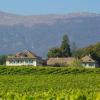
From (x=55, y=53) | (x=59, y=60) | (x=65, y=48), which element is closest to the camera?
(x=59, y=60)

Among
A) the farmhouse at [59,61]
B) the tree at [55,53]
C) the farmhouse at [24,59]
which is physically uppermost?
the tree at [55,53]

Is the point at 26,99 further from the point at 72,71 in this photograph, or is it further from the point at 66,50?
the point at 66,50

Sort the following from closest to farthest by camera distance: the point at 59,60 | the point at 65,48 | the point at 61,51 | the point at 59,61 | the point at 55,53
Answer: the point at 59,61 → the point at 59,60 → the point at 65,48 → the point at 55,53 → the point at 61,51

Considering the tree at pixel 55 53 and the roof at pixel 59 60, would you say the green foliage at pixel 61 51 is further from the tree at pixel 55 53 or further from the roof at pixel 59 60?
the roof at pixel 59 60

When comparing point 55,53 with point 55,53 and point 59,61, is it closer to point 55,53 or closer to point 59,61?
point 55,53

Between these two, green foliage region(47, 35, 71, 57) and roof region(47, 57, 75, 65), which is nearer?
roof region(47, 57, 75, 65)

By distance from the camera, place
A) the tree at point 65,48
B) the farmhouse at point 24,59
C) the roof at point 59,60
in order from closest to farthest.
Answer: the roof at point 59,60
the tree at point 65,48
the farmhouse at point 24,59

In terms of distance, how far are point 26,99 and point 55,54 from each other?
162250 millimetres

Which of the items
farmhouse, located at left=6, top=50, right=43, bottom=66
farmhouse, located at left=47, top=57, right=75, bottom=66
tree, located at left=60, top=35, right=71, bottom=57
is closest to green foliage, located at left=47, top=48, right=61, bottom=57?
tree, located at left=60, top=35, right=71, bottom=57

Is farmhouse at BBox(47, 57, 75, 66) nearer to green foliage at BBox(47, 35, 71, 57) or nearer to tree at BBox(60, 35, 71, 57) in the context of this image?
green foliage at BBox(47, 35, 71, 57)

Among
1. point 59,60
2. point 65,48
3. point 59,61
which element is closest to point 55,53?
point 65,48

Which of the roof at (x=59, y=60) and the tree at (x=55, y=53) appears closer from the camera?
the roof at (x=59, y=60)

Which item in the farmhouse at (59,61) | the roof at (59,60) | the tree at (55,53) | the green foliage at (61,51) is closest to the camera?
the farmhouse at (59,61)

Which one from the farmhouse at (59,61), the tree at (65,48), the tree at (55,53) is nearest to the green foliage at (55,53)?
the tree at (55,53)
